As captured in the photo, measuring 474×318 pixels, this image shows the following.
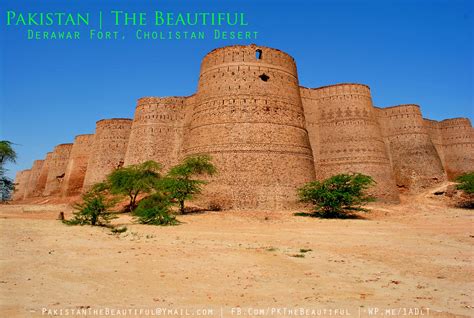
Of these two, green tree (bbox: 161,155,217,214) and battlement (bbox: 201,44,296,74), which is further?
battlement (bbox: 201,44,296,74)

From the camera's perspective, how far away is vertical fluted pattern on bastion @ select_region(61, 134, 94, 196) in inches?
1368

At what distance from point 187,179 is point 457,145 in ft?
90.6

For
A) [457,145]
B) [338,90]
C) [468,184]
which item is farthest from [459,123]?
[338,90]

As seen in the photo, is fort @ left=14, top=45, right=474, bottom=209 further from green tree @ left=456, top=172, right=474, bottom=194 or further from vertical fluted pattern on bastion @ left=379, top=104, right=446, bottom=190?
green tree @ left=456, top=172, right=474, bottom=194

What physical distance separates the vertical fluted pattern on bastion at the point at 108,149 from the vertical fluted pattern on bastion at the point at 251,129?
430 inches

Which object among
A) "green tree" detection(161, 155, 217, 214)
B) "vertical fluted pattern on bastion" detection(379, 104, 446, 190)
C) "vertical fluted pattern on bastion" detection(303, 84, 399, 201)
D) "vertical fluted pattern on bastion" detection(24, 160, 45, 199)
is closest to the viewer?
"green tree" detection(161, 155, 217, 214)

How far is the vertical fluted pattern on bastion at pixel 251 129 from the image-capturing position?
61.9ft

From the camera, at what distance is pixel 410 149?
1132 inches

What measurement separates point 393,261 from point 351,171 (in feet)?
53.1

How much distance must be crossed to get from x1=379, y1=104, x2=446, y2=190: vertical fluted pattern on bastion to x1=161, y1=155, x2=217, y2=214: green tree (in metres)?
17.5

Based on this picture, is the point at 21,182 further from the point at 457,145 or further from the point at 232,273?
the point at 232,273

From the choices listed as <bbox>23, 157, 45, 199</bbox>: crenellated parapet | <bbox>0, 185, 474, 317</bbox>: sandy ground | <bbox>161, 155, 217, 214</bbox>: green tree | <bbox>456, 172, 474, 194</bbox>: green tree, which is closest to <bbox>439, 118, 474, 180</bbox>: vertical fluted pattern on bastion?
<bbox>456, 172, 474, 194</bbox>: green tree

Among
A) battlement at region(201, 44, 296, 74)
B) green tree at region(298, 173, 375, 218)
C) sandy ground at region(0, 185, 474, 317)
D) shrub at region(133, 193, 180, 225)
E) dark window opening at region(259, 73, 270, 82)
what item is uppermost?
battlement at region(201, 44, 296, 74)

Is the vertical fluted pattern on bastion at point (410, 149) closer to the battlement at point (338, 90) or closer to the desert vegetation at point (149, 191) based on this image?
the battlement at point (338, 90)
